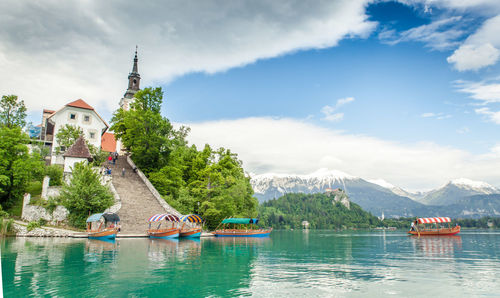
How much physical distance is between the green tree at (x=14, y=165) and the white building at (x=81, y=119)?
15.9 m

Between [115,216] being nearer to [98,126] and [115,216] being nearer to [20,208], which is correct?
[20,208]

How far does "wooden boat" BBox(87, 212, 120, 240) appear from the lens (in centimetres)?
3466

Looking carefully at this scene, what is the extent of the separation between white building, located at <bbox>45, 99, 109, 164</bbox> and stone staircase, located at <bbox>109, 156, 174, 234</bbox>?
11.9m

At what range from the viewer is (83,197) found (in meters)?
38.4

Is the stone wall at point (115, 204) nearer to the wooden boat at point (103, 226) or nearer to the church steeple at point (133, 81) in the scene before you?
the wooden boat at point (103, 226)

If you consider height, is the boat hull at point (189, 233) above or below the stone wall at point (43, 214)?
below

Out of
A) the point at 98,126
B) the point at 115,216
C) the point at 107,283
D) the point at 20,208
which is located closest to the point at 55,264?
the point at 107,283

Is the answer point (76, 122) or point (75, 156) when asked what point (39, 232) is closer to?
point (75, 156)

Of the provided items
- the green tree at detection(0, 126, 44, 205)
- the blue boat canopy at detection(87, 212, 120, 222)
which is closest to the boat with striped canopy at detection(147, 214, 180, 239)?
the blue boat canopy at detection(87, 212, 120, 222)

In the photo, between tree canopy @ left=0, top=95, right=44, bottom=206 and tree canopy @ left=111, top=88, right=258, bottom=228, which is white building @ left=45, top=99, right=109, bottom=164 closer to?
tree canopy @ left=111, top=88, right=258, bottom=228

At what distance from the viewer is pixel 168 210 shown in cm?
4291

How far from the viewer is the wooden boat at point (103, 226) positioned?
114 feet

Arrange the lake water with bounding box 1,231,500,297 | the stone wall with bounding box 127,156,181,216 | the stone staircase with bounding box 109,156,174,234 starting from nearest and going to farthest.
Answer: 1. the lake water with bounding box 1,231,500,297
2. the stone staircase with bounding box 109,156,174,234
3. the stone wall with bounding box 127,156,181,216

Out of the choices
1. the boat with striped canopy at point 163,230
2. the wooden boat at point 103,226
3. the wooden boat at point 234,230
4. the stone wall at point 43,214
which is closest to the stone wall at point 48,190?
the stone wall at point 43,214
